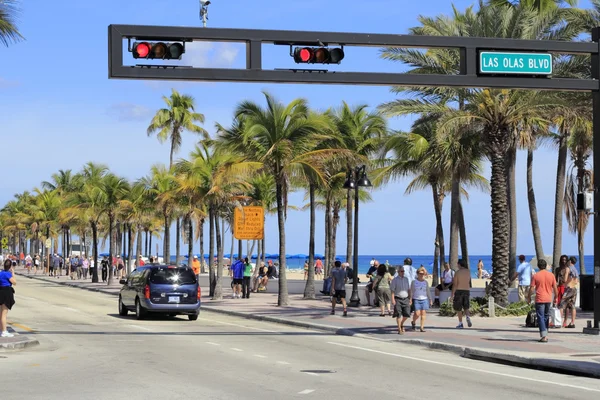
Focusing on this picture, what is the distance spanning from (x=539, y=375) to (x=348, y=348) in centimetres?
542

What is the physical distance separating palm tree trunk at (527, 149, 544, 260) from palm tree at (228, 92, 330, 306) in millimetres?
14292

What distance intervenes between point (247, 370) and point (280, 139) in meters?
20.4

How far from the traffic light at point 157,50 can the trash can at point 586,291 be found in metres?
15.5

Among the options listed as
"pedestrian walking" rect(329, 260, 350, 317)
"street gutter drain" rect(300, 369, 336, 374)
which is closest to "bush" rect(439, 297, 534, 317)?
"pedestrian walking" rect(329, 260, 350, 317)

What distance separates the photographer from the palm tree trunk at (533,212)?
44.3 metres

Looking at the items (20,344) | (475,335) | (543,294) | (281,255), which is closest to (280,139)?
(281,255)

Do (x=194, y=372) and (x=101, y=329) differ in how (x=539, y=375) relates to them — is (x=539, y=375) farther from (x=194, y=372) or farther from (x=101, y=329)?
(x=101, y=329)

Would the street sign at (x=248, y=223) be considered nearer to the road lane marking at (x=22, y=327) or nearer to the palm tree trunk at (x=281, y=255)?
the palm tree trunk at (x=281, y=255)

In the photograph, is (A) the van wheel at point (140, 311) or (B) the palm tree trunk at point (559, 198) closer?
(A) the van wheel at point (140, 311)

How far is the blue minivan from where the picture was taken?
1099 inches

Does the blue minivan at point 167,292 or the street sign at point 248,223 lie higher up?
the street sign at point 248,223

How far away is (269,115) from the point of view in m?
34.7

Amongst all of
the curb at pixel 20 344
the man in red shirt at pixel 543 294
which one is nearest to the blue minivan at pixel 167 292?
the curb at pixel 20 344

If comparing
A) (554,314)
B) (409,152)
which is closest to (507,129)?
(554,314)
